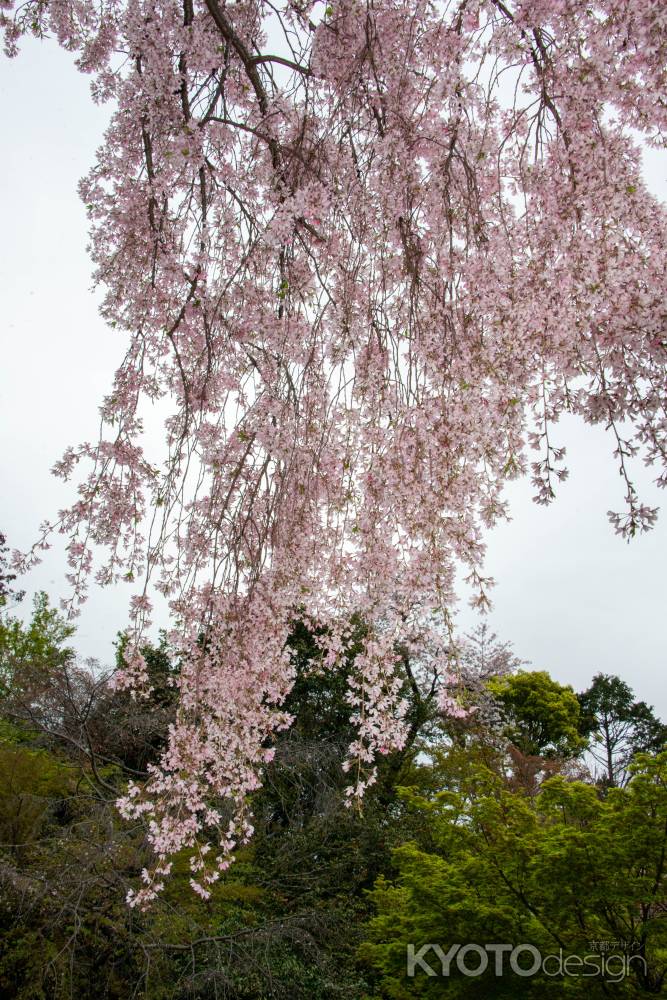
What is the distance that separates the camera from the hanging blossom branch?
213 cm

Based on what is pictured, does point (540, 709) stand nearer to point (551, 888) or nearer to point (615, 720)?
point (615, 720)

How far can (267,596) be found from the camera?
304 centimetres

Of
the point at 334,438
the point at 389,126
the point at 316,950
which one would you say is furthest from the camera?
the point at 316,950

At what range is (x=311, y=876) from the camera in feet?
26.9

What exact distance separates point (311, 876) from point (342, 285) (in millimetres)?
7497

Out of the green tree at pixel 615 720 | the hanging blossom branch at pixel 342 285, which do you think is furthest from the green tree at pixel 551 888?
the green tree at pixel 615 720

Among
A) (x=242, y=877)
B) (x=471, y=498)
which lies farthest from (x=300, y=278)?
(x=242, y=877)

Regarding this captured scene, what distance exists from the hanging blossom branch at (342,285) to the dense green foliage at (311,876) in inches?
24.1

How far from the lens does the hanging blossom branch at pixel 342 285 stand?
2.13m

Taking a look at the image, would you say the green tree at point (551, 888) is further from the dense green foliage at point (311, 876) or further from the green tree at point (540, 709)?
the green tree at point (540, 709)

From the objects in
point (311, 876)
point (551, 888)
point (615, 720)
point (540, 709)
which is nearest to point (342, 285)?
point (551, 888)

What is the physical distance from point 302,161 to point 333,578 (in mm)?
1712

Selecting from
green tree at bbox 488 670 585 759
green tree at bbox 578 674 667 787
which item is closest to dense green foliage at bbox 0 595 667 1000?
green tree at bbox 488 670 585 759

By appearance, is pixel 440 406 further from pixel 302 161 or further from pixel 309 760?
pixel 309 760
